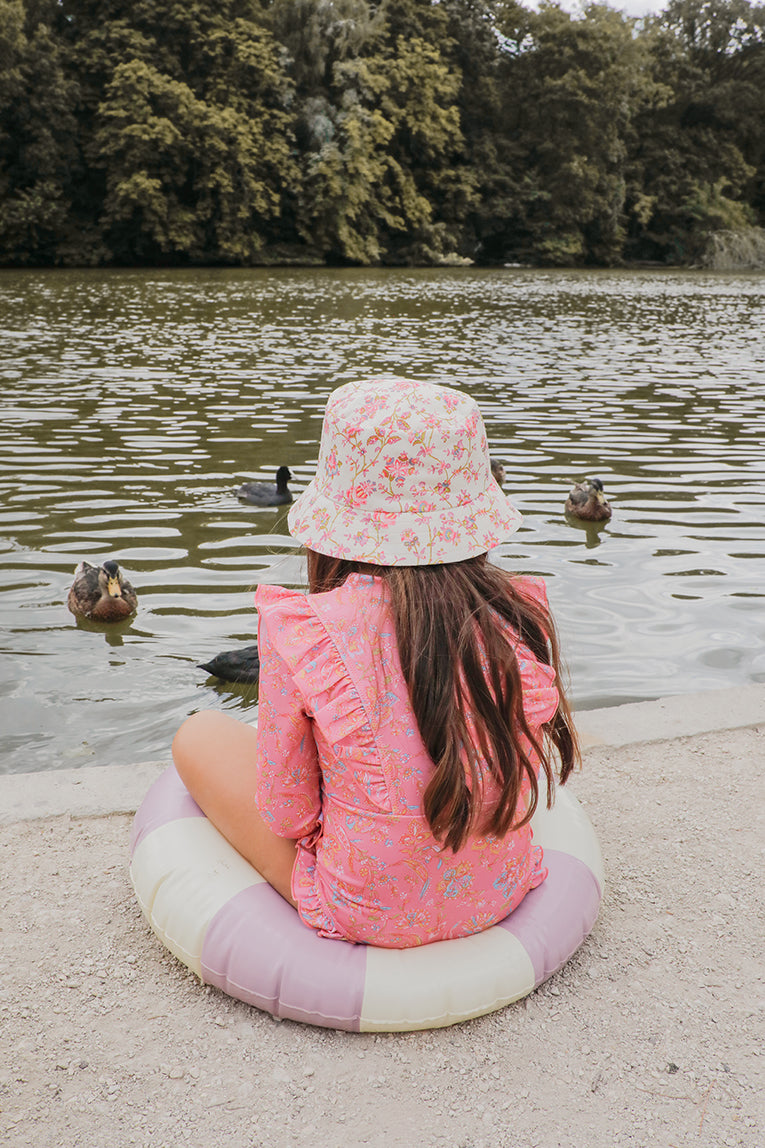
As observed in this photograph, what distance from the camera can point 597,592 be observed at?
17.8 ft

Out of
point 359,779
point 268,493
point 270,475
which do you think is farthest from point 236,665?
point 270,475

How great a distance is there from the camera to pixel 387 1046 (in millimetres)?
2014

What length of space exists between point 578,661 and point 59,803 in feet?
8.27

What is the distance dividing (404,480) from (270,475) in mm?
6044

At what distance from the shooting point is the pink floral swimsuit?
1866 mm

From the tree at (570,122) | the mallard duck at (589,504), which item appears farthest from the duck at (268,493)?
the tree at (570,122)

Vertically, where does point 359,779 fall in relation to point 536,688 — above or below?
below

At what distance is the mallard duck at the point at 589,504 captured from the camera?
6492mm

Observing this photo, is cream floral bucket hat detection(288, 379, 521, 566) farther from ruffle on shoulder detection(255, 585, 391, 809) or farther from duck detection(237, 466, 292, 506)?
duck detection(237, 466, 292, 506)

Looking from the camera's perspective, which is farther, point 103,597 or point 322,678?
point 103,597

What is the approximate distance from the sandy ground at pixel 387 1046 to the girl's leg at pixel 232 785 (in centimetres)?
29

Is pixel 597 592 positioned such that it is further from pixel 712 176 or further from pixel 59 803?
pixel 712 176

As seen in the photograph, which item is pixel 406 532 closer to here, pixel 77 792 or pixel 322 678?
pixel 322 678

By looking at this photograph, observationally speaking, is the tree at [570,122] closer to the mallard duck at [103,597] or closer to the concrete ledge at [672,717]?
the mallard duck at [103,597]
